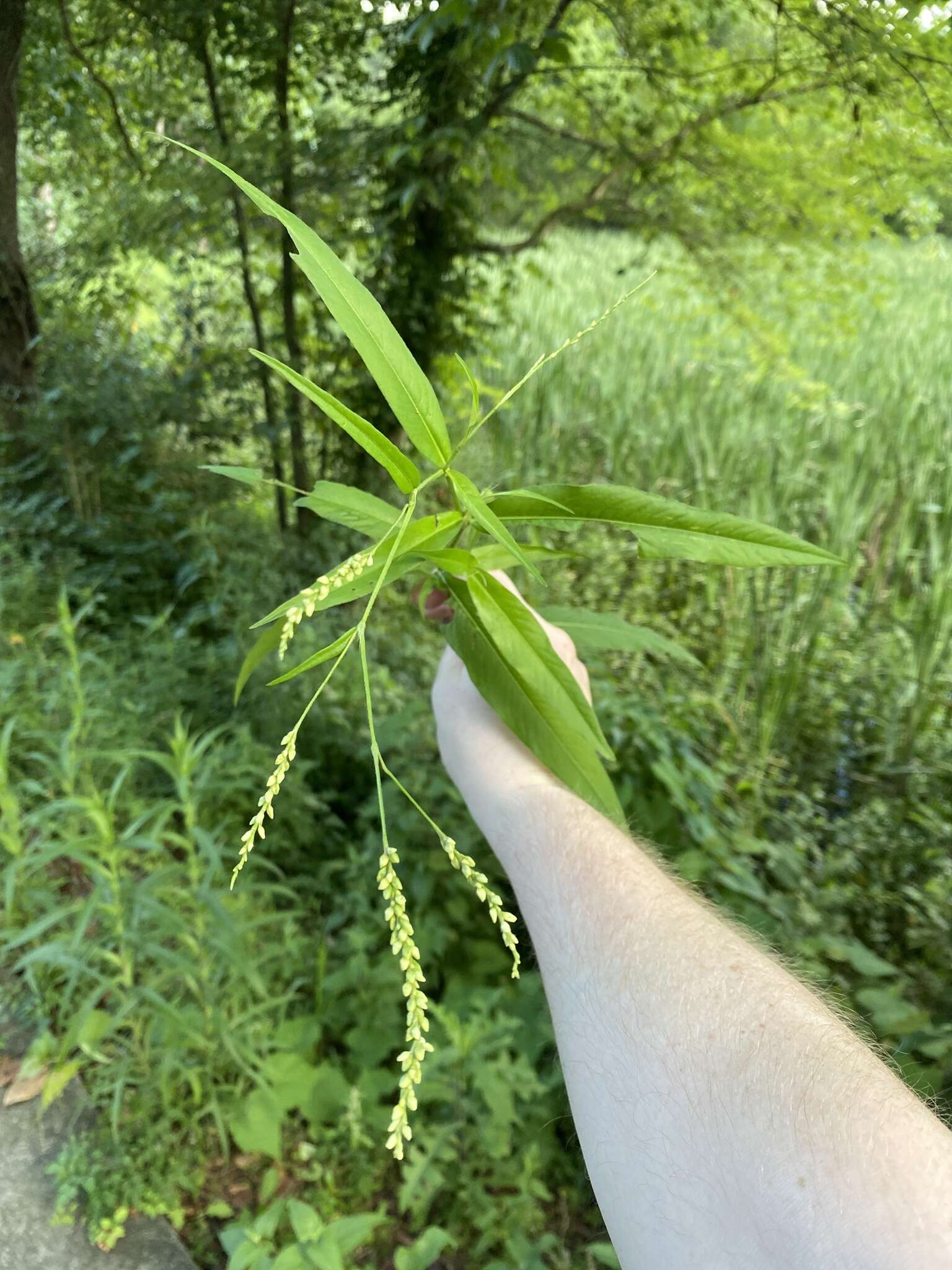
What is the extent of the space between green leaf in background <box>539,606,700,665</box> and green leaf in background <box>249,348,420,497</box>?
1.38 ft

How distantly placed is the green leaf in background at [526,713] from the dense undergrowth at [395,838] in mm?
461

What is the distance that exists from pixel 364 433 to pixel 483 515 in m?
0.15

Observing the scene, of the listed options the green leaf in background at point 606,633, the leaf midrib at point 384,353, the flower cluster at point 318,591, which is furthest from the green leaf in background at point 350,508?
the green leaf in background at point 606,633

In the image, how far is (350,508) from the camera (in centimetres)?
83

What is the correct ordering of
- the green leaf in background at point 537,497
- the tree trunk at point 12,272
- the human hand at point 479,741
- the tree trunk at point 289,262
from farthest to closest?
the tree trunk at point 12,272, the tree trunk at point 289,262, the human hand at point 479,741, the green leaf in background at point 537,497

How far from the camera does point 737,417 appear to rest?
177 inches

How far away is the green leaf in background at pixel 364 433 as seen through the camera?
2.25 feet

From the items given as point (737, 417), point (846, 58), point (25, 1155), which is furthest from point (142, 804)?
point (737, 417)

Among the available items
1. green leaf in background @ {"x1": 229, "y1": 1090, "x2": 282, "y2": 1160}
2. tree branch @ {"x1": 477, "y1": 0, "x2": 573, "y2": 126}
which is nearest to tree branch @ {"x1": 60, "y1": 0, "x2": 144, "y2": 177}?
tree branch @ {"x1": 477, "y1": 0, "x2": 573, "y2": 126}

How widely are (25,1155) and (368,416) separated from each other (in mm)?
2680

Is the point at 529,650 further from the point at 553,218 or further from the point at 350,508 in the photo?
the point at 553,218

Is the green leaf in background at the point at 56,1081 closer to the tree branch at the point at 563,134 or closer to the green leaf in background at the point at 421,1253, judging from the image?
the green leaf in background at the point at 421,1253

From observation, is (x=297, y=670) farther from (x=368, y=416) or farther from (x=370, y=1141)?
(x=368, y=416)

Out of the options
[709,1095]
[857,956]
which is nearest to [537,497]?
[709,1095]
